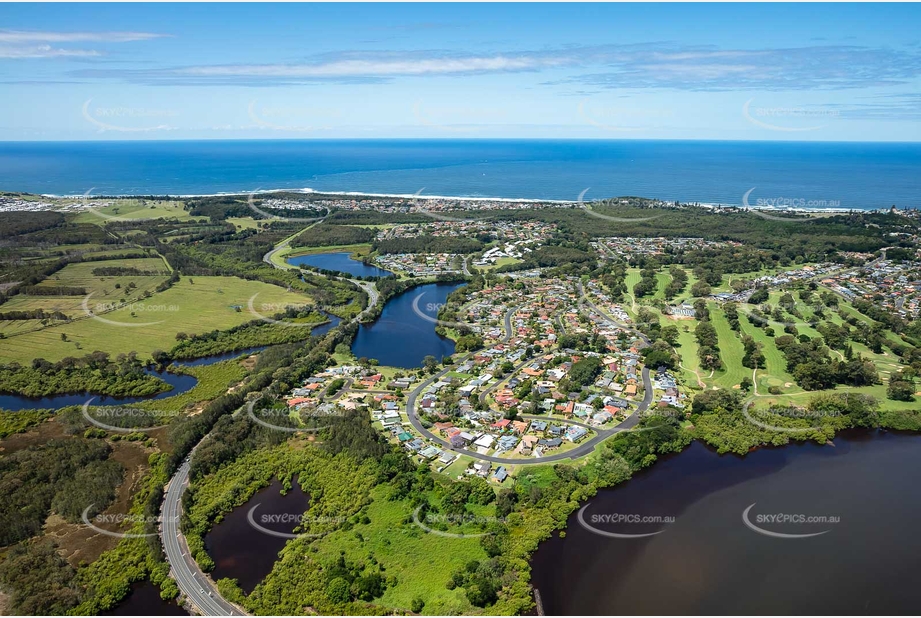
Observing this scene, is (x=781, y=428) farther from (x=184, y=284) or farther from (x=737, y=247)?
(x=184, y=284)

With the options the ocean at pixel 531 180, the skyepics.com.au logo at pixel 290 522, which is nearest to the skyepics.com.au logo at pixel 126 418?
the skyepics.com.au logo at pixel 290 522

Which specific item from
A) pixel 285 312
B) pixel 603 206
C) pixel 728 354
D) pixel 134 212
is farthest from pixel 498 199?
pixel 728 354

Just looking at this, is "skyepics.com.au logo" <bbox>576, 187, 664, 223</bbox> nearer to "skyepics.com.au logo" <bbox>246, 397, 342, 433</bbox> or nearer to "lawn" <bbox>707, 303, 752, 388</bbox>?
"lawn" <bbox>707, 303, 752, 388</bbox>

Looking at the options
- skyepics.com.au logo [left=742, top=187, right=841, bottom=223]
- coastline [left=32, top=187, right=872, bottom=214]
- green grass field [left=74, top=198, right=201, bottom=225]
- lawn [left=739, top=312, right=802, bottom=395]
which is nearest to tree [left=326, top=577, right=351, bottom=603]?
lawn [left=739, top=312, right=802, bottom=395]

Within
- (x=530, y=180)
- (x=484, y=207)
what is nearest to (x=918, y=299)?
(x=484, y=207)

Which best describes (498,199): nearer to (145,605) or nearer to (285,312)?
(285,312)
